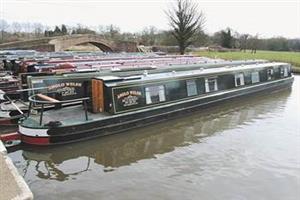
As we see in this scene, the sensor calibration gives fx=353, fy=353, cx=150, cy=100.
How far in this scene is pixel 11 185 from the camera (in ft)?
11.8

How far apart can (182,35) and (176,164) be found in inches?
855

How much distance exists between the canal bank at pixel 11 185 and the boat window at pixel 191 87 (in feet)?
27.1

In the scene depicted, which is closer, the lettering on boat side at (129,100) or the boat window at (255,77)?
Result: the lettering on boat side at (129,100)

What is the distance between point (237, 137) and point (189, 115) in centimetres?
238

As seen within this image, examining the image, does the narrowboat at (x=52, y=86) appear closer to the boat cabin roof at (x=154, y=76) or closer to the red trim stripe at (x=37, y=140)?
the boat cabin roof at (x=154, y=76)

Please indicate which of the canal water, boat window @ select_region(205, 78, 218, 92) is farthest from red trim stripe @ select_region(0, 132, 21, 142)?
boat window @ select_region(205, 78, 218, 92)

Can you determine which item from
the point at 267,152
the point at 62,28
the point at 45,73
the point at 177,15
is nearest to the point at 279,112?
the point at 267,152

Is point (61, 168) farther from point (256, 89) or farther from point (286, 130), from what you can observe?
point (256, 89)

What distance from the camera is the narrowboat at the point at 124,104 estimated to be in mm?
8227

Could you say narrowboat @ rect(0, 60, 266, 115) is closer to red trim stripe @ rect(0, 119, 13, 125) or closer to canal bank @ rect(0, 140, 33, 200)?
red trim stripe @ rect(0, 119, 13, 125)

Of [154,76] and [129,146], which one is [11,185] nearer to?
[129,146]

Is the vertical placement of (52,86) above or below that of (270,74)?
above

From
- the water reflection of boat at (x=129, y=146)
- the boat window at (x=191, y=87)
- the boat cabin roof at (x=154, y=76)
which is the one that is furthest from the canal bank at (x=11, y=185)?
the boat window at (x=191, y=87)

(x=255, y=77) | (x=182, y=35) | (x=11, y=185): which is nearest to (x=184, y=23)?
(x=182, y=35)
